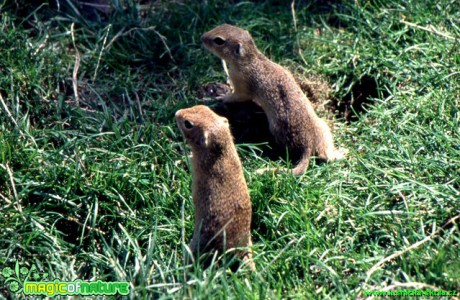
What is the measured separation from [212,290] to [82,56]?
11.4 ft

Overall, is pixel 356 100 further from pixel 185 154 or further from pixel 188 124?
pixel 188 124

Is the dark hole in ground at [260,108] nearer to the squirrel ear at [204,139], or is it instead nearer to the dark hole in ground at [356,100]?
the dark hole in ground at [356,100]

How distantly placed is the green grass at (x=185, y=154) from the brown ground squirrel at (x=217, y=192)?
172mm

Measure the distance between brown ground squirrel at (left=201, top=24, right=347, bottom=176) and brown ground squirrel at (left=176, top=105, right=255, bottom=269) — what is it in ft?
3.10

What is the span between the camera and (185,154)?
556cm

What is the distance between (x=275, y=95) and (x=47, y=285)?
9.17ft

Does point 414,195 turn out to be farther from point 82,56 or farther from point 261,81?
point 82,56

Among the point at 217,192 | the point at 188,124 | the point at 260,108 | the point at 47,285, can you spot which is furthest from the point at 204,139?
the point at 260,108

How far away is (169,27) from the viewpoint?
700 cm

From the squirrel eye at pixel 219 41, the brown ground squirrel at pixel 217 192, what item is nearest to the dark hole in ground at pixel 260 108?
the squirrel eye at pixel 219 41

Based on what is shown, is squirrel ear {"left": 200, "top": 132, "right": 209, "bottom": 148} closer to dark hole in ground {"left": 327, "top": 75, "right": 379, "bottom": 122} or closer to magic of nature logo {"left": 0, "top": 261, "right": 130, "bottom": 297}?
magic of nature logo {"left": 0, "top": 261, "right": 130, "bottom": 297}

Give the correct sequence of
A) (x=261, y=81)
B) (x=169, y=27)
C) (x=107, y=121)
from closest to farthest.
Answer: (x=107, y=121), (x=261, y=81), (x=169, y=27)

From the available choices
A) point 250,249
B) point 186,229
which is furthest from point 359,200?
point 186,229

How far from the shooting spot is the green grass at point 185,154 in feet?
14.5
